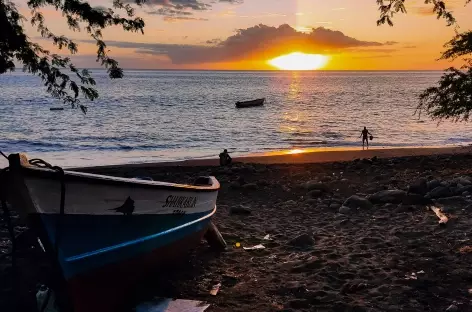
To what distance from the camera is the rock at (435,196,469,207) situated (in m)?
10.7

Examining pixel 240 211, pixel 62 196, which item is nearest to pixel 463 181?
pixel 240 211

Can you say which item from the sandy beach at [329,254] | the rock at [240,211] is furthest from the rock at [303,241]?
the rock at [240,211]

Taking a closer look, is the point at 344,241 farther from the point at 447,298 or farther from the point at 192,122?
the point at 192,122

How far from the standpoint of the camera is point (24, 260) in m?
7.70

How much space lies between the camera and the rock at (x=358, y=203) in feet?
37.6

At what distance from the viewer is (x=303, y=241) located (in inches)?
349

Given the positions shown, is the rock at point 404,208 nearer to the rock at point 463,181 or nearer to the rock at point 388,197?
the rock at point 388,197

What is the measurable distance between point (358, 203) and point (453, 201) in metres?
2.14

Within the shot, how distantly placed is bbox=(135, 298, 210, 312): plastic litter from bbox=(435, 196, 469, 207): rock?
23.1ft

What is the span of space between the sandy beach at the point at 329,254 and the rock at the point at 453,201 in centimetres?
2

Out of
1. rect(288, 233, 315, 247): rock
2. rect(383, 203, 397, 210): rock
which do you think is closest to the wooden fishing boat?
rect(288, 233, 315, 247): rock

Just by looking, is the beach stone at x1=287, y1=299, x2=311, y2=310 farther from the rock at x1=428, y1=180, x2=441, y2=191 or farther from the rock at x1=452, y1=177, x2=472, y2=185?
the rock at x1=452, y1=177, x2=472, y2=185

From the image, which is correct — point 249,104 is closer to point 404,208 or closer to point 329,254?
point 404,208

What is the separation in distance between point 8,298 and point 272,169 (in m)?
13.0
